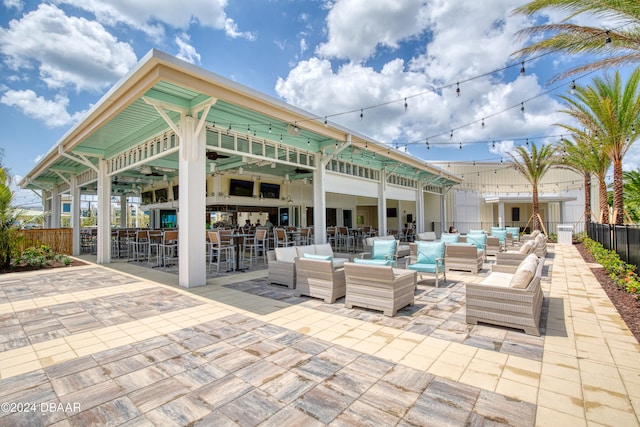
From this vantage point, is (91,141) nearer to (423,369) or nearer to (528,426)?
(423,369)

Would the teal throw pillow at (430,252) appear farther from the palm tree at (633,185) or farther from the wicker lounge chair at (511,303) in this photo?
the palm tree at (633,185)

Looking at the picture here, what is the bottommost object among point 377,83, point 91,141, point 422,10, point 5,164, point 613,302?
point 613,302

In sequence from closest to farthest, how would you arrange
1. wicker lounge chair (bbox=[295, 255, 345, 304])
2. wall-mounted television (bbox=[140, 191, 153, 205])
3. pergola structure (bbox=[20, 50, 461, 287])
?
wicker lounge chair (bbox=[295, 255, 345, 304]) → pergola structure (bbox=[20, 50, 461, 287]) → wall-mounted television (bbox=[140, 191, 153, 205])

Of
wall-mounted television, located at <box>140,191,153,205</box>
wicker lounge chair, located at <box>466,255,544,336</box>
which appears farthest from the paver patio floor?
wall-mounted television, located at <box>140,191,153,205</box>

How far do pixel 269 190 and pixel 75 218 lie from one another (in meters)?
7.75

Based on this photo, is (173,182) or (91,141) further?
(173,182)

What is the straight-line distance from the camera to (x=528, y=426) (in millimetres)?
1796

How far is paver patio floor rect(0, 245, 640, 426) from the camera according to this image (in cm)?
197

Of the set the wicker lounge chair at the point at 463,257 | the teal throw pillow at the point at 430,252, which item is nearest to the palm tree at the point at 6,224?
the teal throw pillow at the point at 430,252

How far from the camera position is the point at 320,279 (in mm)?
4746

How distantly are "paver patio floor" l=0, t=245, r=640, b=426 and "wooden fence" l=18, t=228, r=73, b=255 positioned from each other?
7733mm

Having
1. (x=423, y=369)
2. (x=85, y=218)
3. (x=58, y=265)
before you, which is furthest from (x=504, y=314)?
(x=85, y=218)

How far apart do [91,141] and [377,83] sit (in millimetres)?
8114

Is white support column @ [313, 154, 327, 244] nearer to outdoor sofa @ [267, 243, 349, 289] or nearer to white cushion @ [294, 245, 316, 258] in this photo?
white cushion @ [294, 245, 316, 258]
